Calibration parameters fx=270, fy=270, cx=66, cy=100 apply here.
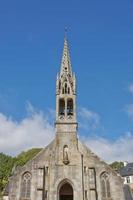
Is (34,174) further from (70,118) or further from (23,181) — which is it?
(70,118)

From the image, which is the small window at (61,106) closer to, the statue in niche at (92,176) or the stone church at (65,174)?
the stone church at (65,174)

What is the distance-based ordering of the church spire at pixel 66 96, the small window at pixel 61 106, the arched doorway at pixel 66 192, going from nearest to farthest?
the arched doorway at pixel 66 192 → the church spire at pixel 66 96 → the small window at pixel 61 106

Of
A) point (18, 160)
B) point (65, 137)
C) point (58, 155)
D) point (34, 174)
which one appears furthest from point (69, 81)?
point (18, 160)

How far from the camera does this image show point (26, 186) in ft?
94.5

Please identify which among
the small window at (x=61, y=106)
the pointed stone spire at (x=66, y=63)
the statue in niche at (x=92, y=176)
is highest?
the pointed stone spire at (x=66, y=63)

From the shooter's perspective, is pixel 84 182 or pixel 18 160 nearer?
pixel 84 182

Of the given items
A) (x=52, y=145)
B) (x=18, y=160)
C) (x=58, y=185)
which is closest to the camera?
(x=58, y=185)

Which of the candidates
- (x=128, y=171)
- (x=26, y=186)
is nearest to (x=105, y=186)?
(x=26, y=186)

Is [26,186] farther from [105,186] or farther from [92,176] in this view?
[105,186]

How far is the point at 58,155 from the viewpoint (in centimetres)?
3017

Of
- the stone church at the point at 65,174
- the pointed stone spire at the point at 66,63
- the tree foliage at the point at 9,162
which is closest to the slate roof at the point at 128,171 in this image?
the tree foliage at the point at 9,162

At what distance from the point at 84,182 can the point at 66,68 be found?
15358 mm

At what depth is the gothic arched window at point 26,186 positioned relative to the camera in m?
28.3

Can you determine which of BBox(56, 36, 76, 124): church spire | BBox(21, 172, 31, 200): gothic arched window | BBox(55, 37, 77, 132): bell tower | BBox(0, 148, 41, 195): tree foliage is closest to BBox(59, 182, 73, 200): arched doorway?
BBox(21, 172, 31, 200): gothic arched window
